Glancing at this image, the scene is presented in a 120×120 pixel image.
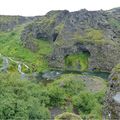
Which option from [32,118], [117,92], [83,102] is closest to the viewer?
[117,92]

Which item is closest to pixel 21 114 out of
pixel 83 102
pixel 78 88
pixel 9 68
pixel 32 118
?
pixel 32 118

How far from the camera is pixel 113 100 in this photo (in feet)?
61.4

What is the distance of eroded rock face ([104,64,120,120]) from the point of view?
60.1ft

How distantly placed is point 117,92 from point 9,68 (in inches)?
6841

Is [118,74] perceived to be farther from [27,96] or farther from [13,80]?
[13,80]

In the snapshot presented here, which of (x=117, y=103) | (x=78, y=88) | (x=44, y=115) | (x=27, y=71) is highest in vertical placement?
(x=117, y=103)

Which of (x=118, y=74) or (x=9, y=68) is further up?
(x=118, y=74)

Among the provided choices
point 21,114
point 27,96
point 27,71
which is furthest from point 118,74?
point 27,71

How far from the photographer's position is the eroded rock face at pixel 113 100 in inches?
721

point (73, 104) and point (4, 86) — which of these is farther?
point (73, 104)

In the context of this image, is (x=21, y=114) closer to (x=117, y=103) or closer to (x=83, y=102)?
(x=117, y=103)

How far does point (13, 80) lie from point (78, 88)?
37.2m

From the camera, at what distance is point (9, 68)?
190 meters

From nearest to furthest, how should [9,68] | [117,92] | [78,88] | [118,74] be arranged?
[117,92], [118,74], [78,88], [9,68]
